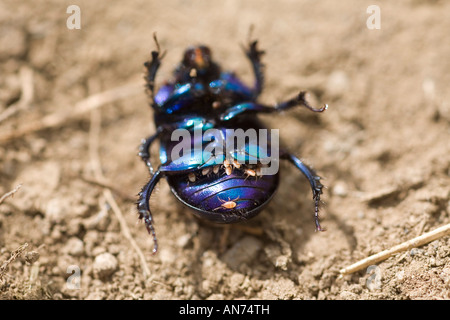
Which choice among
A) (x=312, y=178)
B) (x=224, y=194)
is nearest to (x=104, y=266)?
(x=224, y=194)

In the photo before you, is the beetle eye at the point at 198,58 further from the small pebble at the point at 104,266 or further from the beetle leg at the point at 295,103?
the small pebble at the point at 104,266

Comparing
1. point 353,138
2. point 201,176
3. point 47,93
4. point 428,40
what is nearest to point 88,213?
point 201,176

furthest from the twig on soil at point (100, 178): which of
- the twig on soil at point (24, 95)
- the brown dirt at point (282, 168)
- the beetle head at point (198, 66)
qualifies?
the beetle head at point (198, 66)

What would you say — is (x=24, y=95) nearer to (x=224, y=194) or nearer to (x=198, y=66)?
(x=198, y=66)

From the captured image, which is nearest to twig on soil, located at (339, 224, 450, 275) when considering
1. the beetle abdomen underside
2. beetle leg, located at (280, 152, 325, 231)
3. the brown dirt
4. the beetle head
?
the brown dirt

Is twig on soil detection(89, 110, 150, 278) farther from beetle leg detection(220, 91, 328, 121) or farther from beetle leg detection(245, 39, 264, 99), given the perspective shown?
beetle leg detection(245, 39, 264, 99)

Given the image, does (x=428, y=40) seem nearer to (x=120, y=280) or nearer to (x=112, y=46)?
(x=112, y=46)
